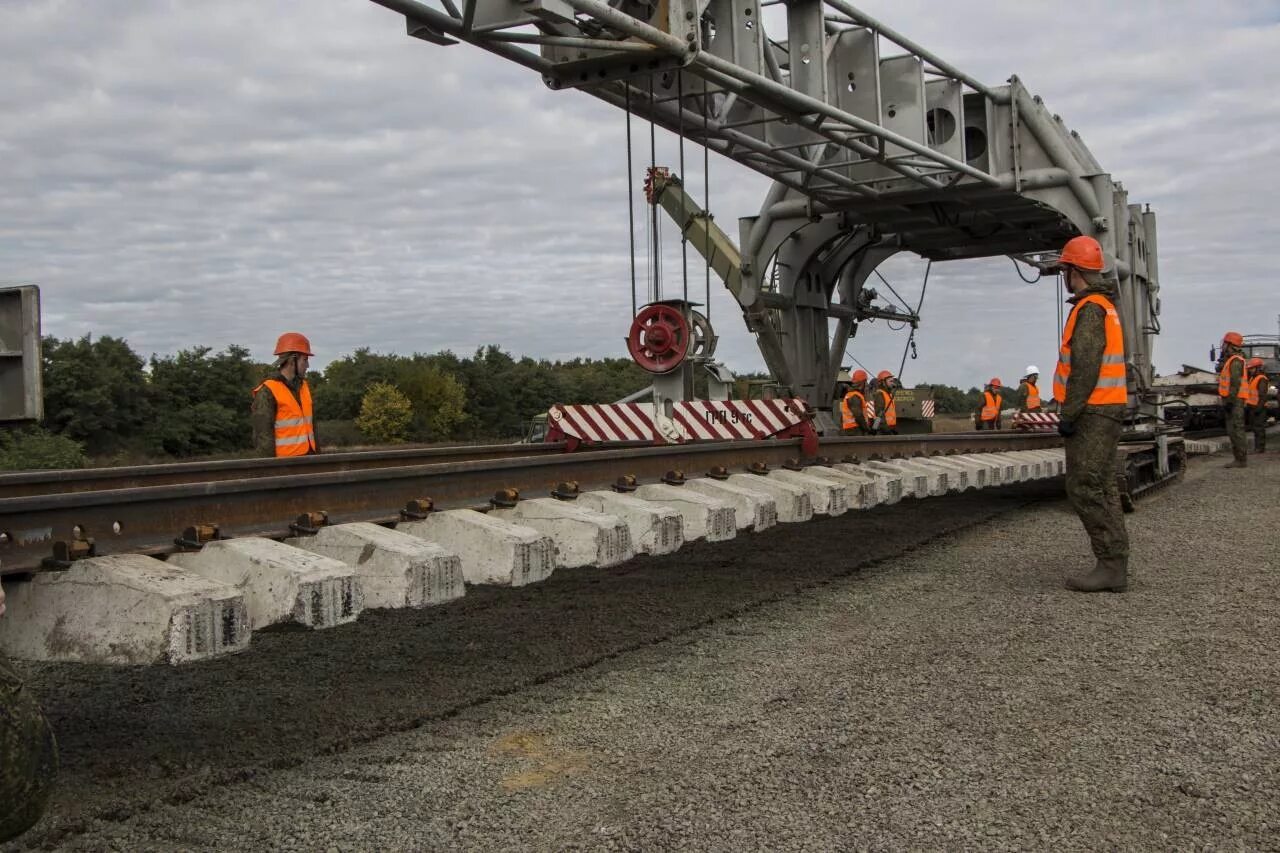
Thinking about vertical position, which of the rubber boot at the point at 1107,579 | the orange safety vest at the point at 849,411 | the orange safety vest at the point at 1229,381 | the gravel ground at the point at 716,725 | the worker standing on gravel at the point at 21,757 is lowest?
the gravel ground at the point at 716,725

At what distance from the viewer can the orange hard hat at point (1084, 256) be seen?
7285 millimetres

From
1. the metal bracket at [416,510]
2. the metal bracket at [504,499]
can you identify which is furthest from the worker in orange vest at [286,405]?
the metal bracket at [416,510]

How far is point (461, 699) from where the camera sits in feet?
16.3

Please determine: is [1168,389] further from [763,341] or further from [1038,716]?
[1038,716]

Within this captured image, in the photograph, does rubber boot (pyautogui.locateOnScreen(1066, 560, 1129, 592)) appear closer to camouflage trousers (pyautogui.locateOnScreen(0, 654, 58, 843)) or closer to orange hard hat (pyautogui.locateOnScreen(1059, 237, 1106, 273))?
orange hard hat (pyautogui.locateOnScreen(1059, 237, 1106, 273))

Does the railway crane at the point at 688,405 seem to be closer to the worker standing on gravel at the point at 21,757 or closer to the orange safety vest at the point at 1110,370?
the worker standing on gravel at the point at 21,757

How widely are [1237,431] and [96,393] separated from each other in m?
22.4

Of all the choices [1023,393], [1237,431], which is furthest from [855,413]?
[1237,431]

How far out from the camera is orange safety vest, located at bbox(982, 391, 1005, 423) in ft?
64.3

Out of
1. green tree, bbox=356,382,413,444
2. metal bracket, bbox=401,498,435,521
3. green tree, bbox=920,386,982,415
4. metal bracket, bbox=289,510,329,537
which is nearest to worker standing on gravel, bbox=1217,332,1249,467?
metal bracket, bbox=401,498,435,521

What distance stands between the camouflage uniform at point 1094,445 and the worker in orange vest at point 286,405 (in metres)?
5.10

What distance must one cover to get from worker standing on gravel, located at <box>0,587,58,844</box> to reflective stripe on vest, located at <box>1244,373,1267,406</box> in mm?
20534

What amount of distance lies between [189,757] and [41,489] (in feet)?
6.76

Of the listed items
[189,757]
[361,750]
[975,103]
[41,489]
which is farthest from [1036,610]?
[975,103]
